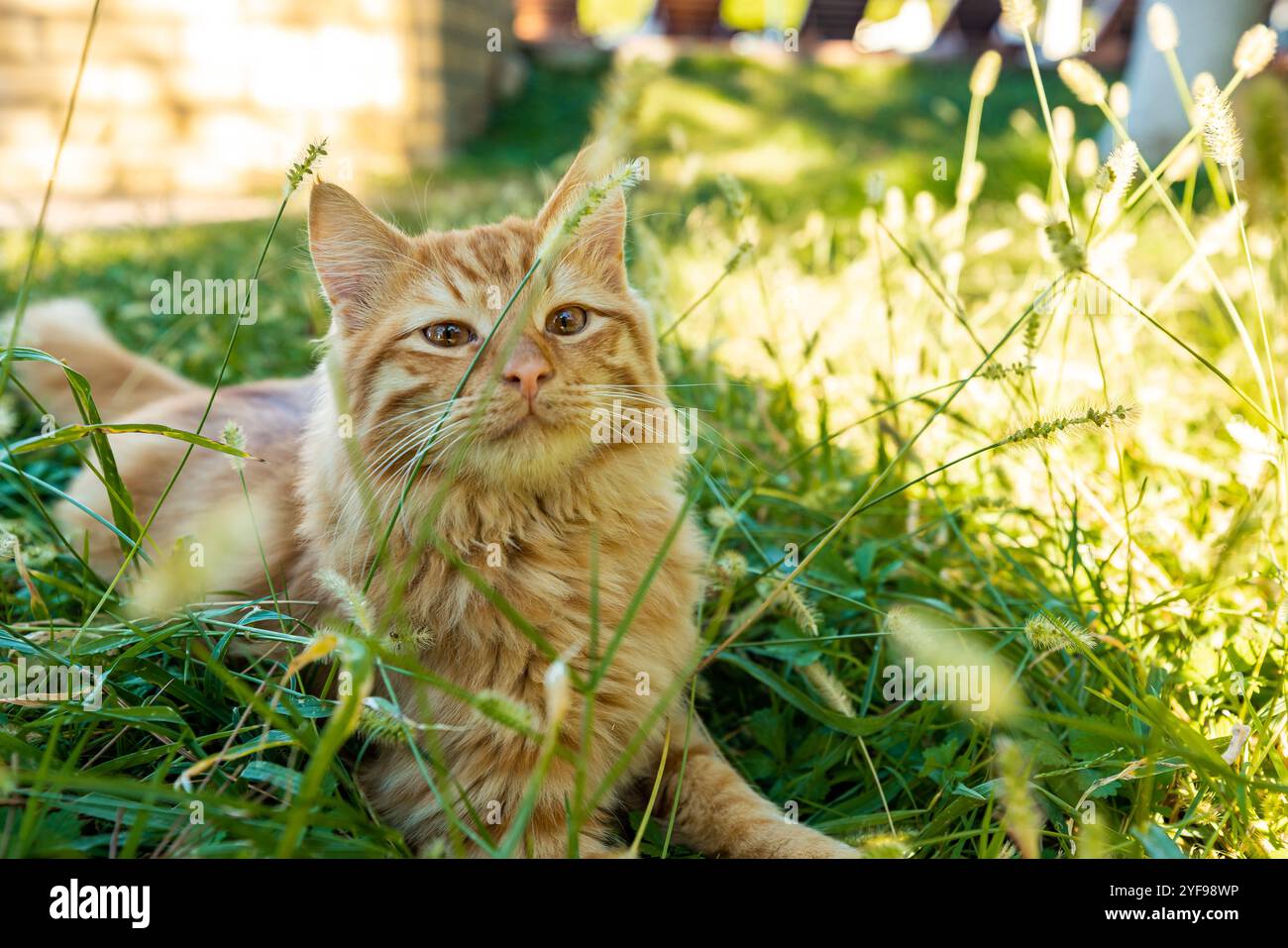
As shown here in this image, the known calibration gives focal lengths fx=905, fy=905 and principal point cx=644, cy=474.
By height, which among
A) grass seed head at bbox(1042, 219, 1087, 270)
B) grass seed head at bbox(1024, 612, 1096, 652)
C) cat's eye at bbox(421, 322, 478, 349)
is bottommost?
grass seed head at bbox(1024, 612, 1096, 652)

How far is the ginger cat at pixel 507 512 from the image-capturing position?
4.90ft

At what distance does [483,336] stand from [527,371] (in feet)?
0.60

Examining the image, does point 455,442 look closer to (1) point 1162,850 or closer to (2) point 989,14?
(1) point 1162,850

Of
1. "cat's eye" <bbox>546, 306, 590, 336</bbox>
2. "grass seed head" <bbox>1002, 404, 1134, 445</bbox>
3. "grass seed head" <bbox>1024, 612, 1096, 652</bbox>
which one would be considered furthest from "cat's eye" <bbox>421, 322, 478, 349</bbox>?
"grass seed head" <bbox>1024, 612, 1096, 652</bbox>

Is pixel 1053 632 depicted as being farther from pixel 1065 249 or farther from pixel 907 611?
pixel 1065 249

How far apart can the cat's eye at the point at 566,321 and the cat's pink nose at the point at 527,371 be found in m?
0.16

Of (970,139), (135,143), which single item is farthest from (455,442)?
(135,143)

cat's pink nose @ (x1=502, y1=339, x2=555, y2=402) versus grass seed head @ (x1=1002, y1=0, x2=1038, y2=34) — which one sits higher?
grass seed head @ (x1=1002, y1=0, x2=1038, y2=34)

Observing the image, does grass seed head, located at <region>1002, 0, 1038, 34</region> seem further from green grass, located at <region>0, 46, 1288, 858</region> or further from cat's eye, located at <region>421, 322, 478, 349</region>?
cat's eye, located at <region>421, 322, 478, 349</region>

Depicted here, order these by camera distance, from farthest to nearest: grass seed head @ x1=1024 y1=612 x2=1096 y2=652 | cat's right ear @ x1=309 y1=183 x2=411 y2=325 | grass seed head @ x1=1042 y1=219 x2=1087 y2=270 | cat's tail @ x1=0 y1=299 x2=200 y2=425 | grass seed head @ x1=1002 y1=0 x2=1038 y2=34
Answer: cat's tail @ x1=0 y1=299 x2=200 y2=425 → grass seed head @ x1=1002 y1=0 x2=1038 y2=34 → cat's right ear @ x1=309 y1=183 x2=411 y2=325 → grass seed head @ x1=1024 y1=612 x2=1096 y2=652 → grass seed head @ x1=1042 y1=219 x2=1087 y2=270

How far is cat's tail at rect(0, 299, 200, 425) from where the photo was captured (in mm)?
2545

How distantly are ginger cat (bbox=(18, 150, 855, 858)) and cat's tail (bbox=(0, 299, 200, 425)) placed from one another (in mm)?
887

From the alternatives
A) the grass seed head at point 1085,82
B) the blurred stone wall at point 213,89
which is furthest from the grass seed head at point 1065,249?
the blurred stone wall at point 213,89

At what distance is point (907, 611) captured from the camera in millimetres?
1744
